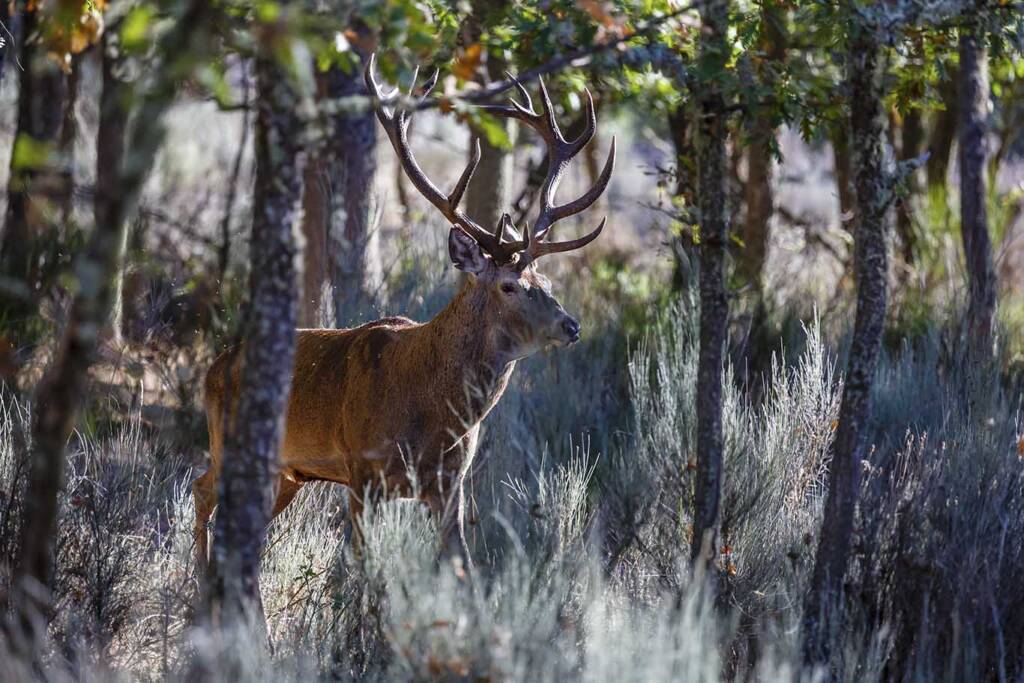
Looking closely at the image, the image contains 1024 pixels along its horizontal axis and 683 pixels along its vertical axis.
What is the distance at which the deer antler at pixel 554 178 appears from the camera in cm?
588

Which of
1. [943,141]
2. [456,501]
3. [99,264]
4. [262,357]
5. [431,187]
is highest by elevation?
[943,141]

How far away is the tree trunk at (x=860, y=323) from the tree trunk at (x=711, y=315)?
45 centimetres

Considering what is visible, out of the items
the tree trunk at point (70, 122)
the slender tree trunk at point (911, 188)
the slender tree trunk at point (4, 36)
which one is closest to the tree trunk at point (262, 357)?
the slender tree trunk at point (4, 36)

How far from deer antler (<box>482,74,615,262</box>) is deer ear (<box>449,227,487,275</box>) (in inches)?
7.8

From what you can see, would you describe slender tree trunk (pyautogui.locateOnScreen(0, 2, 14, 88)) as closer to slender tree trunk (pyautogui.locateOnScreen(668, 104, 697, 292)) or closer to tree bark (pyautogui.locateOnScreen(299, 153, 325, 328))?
tree bark (pyautogui.locateOnScreen(299, 153, 325, 328))

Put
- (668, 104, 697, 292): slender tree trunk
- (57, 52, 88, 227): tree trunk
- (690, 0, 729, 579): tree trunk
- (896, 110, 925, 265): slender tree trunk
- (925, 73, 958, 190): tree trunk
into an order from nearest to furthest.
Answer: (690, 0, 729, 579): tree trunk → (668, 104, 697, 292): slender tree trunk → (57, 52, 88, 227): tree trunk → (896, 110, 925, 265): slender tree trunk → (925, 73, 958, 190): tree trunk

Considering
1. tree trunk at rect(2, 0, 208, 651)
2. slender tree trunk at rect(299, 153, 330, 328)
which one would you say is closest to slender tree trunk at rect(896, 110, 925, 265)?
slender tree trunk at rect(299, 153, 330, 328)

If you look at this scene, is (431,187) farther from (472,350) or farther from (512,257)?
(472,350)

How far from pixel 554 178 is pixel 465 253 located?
0.67 metres

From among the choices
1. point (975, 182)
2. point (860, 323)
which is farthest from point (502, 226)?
point (975, 182)

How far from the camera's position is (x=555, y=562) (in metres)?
5.10

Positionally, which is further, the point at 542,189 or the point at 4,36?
the point at 4,36

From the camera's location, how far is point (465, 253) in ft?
19.4

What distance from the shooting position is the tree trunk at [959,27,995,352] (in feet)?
28.9
